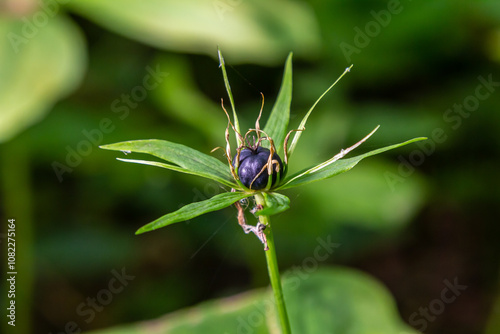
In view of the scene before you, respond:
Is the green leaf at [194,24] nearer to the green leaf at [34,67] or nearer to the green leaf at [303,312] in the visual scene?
the green leaf at [34,67]

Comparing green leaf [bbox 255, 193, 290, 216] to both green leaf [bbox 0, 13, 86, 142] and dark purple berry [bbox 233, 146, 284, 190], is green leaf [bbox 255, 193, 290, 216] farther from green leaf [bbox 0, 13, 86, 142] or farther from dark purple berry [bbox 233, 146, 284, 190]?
green leaf [bbox 0, 13, 86, 142]

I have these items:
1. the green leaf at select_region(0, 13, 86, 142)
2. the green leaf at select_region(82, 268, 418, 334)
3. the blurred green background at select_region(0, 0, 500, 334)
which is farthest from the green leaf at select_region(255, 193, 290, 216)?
the blurred green background at select_region(0, 0, 500, 334)

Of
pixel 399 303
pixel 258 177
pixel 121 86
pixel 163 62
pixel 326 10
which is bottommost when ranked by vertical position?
pixel 399 303

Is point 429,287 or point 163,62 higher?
point 163,62

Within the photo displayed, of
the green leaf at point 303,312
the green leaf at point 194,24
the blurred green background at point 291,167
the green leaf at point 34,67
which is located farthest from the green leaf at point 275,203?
the blurred green background at point 291,167

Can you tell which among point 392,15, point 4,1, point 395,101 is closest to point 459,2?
point 392,15

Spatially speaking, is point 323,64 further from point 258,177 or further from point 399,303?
point 258,177
